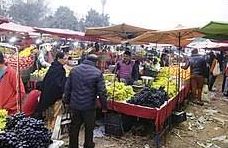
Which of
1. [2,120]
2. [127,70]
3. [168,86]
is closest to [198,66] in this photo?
[127,70]

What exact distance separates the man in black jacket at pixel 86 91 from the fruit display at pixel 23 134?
6.22 ft

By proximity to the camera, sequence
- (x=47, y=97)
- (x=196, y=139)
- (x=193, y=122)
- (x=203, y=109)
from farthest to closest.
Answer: (x=203, y=109) → (x=193, y=122) → (x=196, y=139) → (x=47, y=97)

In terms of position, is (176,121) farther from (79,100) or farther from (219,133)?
(79,100)

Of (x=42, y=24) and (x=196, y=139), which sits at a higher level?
(x=42, y=24)

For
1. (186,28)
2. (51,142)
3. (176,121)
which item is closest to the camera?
(51,142)

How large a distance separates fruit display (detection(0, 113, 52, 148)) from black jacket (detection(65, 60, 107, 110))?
6.20 ft

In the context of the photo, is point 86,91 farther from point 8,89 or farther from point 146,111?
point 146,111

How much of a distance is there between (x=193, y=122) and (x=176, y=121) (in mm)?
1148

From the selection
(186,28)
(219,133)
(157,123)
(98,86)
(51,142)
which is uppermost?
(186,28)

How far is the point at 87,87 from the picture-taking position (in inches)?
219

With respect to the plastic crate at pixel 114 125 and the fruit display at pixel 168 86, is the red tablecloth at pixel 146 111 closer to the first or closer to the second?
the plastic crate at pixel 114 125

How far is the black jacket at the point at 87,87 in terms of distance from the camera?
554cm

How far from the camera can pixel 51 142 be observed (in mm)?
3561

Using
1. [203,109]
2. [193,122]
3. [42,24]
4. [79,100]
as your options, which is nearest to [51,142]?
[79,100]
